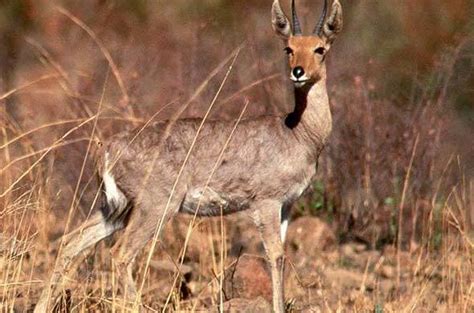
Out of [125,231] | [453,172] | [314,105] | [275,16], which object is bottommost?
[453,172]

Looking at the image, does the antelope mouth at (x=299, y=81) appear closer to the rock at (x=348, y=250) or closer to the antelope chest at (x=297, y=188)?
the antelope chest at (x=297, y=188)

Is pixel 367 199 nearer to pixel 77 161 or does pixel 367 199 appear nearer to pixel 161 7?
pixel 77 161

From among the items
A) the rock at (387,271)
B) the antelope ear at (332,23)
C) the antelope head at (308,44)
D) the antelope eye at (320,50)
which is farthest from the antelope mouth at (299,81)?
Result: the rock at (387,271)

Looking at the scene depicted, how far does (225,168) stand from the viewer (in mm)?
9617

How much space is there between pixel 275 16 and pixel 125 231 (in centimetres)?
184

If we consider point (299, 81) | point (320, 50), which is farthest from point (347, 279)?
point (299, 81)

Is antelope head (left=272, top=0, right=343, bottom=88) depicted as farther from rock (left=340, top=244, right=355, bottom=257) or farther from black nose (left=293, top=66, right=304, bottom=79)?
rock (left=340, top=244, right=355, bottom=257)

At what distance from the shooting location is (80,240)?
9.12m

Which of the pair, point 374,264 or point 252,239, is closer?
point 374,264

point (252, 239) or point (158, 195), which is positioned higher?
point (158, 195)

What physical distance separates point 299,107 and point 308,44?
0.59 meters

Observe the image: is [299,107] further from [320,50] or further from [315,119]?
[320,50]

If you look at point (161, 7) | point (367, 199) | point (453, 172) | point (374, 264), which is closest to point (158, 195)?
point (374, 264)

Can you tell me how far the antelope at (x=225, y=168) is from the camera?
30.3 feet
